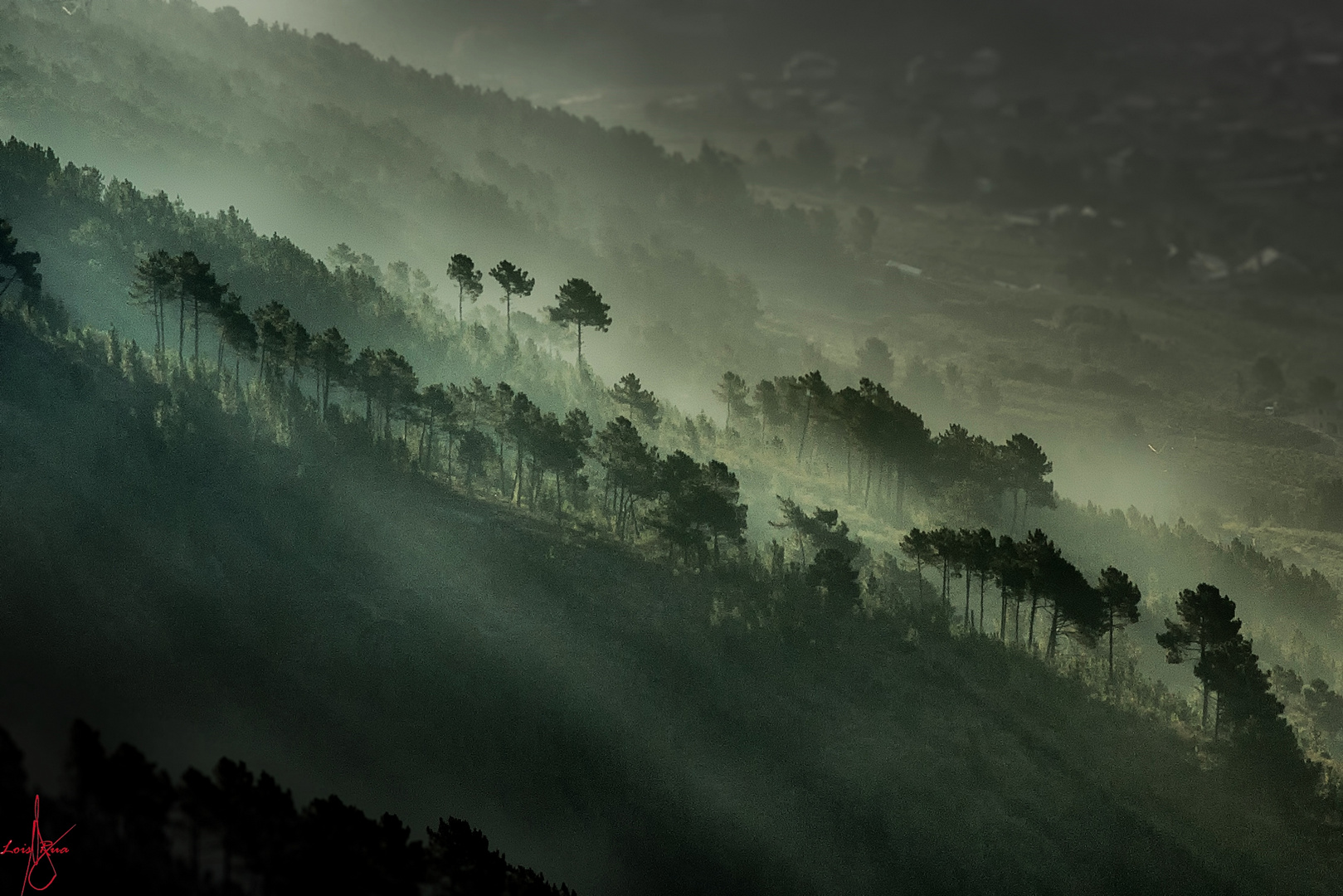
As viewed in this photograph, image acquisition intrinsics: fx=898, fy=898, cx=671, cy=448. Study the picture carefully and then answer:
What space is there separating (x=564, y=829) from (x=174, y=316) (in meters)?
71.4

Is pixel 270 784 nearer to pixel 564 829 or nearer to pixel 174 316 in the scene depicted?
pixel 564 829

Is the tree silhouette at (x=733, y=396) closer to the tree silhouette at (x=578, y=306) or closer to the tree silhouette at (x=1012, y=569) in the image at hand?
the tree silhouette at (x=578, y=306)

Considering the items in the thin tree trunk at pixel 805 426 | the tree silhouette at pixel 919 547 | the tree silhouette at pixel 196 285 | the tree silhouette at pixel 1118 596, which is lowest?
the tree silhouette at pixel 1118 596

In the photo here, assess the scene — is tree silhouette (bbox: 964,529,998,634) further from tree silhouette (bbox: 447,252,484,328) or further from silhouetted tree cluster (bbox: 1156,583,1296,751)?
tree silhouette (bbox: 447,252,484,328)

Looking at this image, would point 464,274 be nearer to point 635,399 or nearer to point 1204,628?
point 635,399

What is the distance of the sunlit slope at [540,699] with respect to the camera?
61.8m

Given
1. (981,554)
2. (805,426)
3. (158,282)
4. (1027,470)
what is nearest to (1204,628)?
(981,554)

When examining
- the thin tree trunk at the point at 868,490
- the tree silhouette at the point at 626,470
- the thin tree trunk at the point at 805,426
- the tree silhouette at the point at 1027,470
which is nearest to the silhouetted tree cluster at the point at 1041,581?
the thin tree trunk at the point at 868,490

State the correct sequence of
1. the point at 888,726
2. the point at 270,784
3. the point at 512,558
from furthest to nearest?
1. the point at 512,558
2. the point at 888,726
3. the point at 270,784

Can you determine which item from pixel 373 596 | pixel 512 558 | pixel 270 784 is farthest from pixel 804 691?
pixel 270 784

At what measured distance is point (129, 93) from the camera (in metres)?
197
